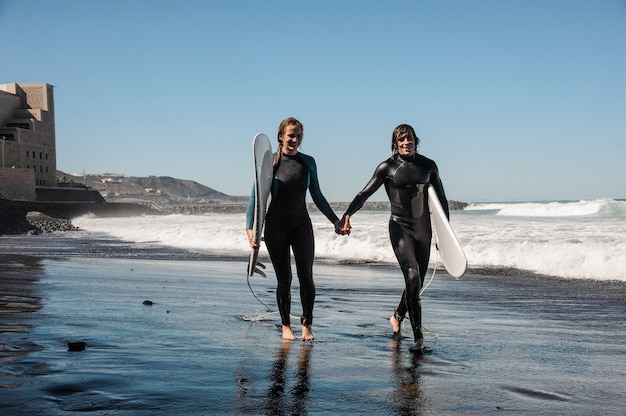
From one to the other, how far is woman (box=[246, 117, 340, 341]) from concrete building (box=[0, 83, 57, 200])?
247ft

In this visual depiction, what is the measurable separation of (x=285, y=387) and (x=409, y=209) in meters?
2.50

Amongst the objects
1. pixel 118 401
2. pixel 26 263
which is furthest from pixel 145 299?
pixel 26 263

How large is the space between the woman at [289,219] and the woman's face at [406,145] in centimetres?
81

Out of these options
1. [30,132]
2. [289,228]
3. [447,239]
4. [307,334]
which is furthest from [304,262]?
[30,132]

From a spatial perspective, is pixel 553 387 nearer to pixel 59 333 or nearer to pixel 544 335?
pixel 544 335

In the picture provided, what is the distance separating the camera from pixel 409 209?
19.6 feet

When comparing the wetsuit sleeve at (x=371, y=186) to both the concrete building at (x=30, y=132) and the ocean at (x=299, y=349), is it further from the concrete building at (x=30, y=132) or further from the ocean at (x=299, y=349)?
the concrete building at (x=30, y=132)

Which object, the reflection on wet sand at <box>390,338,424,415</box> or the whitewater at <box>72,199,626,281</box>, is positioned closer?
the reflection on wet sand at <box>390,338,424,415</box>

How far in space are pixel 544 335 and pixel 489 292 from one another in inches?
147

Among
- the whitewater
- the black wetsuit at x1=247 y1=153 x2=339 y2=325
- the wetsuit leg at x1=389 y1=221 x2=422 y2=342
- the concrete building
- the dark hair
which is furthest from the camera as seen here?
the concrete building

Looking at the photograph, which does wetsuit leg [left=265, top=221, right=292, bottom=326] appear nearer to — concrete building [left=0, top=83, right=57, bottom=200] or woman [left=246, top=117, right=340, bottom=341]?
woman [left=246, top=117, right=340, bottom=341]

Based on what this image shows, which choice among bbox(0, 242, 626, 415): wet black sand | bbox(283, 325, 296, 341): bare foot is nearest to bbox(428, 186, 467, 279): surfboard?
bbox(0, 242, 626, 415): wet black sand

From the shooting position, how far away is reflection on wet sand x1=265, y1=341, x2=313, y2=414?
3.46m

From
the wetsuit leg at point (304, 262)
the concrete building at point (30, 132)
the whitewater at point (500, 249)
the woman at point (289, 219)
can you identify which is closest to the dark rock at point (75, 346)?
the woman at point (289, 219)
